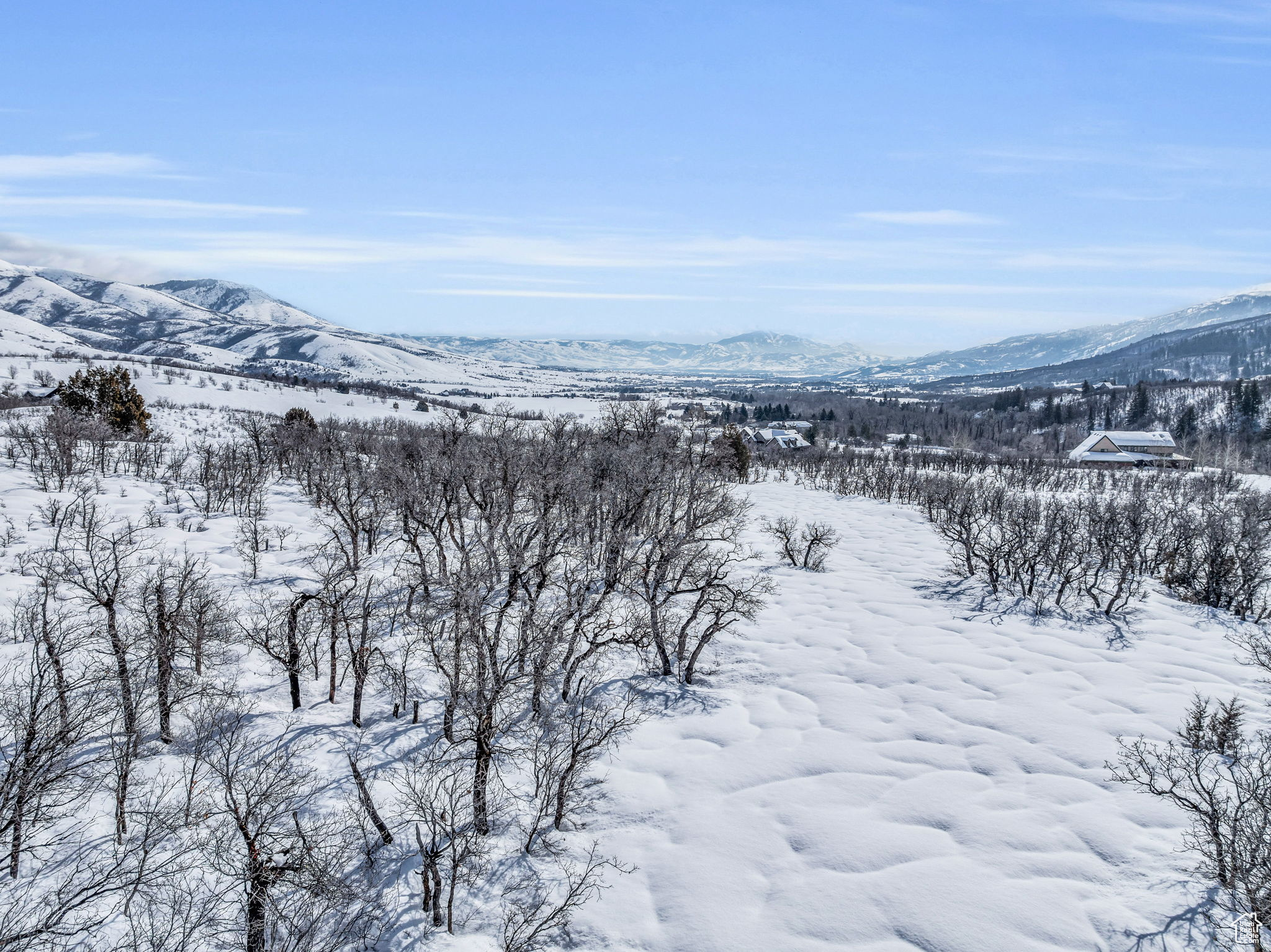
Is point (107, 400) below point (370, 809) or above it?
above

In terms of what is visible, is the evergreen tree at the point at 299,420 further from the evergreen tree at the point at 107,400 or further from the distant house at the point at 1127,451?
the distant house at the point at 1127,451

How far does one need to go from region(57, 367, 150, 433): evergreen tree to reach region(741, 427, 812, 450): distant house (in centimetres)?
10273

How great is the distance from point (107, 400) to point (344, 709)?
2127 inches

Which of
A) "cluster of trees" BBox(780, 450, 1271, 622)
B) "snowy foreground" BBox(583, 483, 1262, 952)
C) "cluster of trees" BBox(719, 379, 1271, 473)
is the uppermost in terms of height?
"cluster of trees" BBox(719, 379, 1271, 473)

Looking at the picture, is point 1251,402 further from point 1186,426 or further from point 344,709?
point 344,709

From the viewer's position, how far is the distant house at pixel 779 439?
142 metres

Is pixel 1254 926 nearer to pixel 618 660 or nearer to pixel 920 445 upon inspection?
pixel 618 660

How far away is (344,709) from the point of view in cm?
2312

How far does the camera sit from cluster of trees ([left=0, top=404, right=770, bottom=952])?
13.3 m

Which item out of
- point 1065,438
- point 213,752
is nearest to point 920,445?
point 1065,438

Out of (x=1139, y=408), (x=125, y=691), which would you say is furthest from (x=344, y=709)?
(x=1139, y=408)

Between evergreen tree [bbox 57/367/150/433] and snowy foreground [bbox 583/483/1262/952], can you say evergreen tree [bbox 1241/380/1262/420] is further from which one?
evergreen tree [bbox 57/367/150/433]

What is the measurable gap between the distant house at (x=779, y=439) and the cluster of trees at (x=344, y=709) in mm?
103947

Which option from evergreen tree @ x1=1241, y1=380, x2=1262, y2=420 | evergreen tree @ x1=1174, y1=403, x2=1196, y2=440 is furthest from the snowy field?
evergreen tree @ x1=1241, y1=380, x2=1262, y2=420
